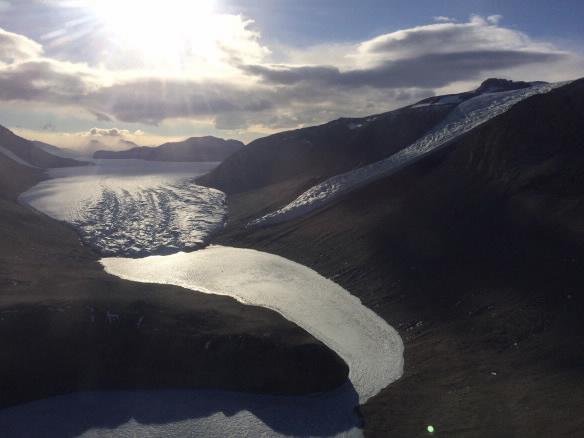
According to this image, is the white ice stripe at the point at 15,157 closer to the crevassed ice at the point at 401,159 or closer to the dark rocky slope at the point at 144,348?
the crevassed ice at the point at 401,159

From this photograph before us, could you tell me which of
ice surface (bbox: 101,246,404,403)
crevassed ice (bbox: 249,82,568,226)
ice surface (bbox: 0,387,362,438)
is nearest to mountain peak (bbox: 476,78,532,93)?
crevassed ice (bbox: 249,82,568,226)

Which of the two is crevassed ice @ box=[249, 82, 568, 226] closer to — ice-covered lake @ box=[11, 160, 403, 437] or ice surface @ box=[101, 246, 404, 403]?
ice-covered lake @ box=[11, 160, 403, 437]

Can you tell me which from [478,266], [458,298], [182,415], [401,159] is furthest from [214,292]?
[401,159]

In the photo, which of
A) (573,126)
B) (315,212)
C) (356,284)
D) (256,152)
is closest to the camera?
(356,284)

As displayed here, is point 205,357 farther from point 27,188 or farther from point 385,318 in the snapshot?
point 27,188

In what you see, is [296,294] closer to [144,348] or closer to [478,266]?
[478,266]

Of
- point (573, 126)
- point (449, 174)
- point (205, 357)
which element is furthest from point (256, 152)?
point (205, 357)

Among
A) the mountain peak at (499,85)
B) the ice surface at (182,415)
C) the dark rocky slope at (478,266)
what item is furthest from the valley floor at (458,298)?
the mountain peak at (499,85)
